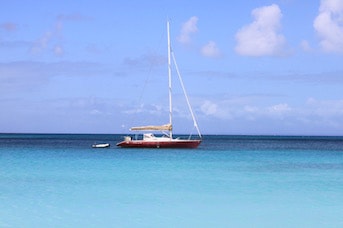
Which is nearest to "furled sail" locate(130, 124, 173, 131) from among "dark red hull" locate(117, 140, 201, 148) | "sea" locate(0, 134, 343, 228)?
"dark red hull" locate(117, 140, 201, 148)

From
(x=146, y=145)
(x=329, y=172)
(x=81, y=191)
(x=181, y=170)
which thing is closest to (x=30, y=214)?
(x=81, y=191)

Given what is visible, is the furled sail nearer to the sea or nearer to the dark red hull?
the dark red hull

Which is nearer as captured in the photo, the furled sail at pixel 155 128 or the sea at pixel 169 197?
the sea at pixel 169 197

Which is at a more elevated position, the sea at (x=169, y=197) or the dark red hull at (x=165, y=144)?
the dark red hull at (x=165, y=144)

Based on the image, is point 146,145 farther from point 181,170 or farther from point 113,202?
point 113,202

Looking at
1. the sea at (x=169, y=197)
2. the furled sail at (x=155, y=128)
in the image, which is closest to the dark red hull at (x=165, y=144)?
the furled sail at (x=155, y=128)

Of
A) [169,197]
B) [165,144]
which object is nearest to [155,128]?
[165,144]

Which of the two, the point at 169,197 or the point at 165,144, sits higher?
the point at 165,144

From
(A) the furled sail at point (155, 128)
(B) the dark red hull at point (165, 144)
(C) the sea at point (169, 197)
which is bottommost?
(C) the sea at point (169, 197)

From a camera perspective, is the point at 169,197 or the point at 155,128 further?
the point at 155,128

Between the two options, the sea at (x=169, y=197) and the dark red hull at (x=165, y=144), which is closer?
the sea at (x=169, y=197)

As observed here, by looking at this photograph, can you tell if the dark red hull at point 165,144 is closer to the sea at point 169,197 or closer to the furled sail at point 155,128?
the furled sail at point 155,128

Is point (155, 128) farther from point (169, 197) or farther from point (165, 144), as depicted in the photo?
point (169, 197)

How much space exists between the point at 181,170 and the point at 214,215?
13.2 m
